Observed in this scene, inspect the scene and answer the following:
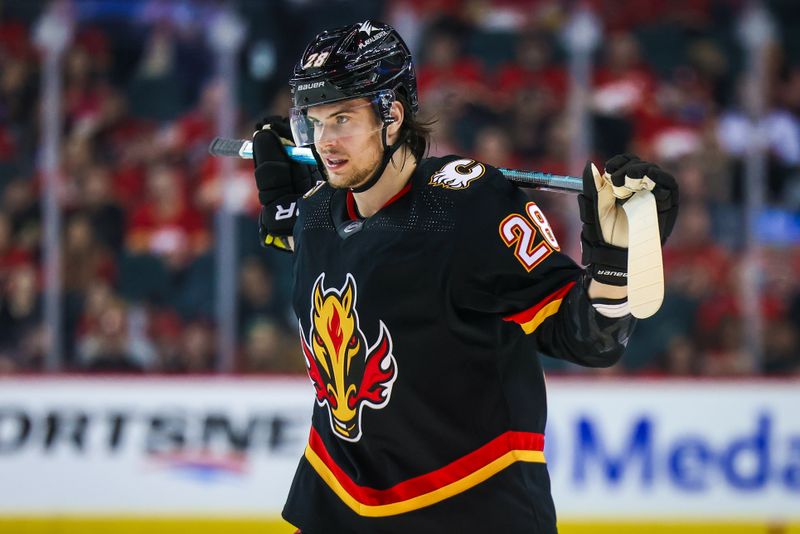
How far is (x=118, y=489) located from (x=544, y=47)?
2.73 metres

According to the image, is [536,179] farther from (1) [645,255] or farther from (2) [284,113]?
(2) [284,113]

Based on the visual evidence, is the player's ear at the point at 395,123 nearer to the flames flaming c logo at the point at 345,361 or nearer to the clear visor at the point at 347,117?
the clear visor at the point at 347,117

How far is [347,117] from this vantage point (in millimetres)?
2152

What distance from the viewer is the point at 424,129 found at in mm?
2266

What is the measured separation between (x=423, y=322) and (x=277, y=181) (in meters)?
0.66

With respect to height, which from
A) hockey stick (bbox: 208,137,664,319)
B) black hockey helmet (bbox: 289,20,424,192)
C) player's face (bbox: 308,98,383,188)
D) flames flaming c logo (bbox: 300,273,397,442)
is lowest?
flames flaming c logo (bbox: 300,273,397,442)

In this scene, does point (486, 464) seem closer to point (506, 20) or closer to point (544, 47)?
point (544, 47)

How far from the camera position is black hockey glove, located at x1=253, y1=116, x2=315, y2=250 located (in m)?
2.55

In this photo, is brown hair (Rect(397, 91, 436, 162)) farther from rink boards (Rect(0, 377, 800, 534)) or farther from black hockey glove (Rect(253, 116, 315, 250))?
rink boards (Rect(0, 377, 800, 534))

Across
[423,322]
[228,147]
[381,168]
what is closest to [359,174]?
[381,168]

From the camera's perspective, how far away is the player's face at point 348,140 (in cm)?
213

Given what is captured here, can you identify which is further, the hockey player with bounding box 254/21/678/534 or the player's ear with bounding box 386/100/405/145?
the player's ear with bounding box 386/100/405/145

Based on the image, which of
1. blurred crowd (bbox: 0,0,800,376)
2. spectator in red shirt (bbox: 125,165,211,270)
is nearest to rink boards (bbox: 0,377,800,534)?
blurred crowd (bbox: 0,0,800,376)

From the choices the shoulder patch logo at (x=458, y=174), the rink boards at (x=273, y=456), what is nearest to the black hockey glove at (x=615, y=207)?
the shoulder patch logo at (x=458, y=174)
